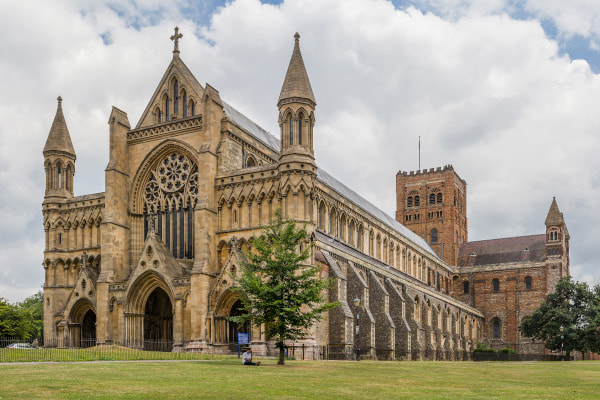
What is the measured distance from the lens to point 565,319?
2837 inches

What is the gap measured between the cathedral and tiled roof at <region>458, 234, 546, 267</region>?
1525 inches

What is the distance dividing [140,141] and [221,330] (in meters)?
16.9

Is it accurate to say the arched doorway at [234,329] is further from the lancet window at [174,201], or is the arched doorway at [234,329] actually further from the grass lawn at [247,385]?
the grass lawn at [247,385]

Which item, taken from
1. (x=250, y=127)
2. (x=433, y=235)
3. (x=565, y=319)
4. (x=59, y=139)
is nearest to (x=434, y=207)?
(x=433, y=235)

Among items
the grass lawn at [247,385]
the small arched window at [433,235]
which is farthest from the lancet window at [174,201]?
the small arched window at [433,235]

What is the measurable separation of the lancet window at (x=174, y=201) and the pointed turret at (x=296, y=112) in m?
8.42

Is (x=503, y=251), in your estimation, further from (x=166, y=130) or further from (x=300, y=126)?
(x=166, y=130)

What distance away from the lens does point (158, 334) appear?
171 feet

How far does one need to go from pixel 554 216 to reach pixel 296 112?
202 ft

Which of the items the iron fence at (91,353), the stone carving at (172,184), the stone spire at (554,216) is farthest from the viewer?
the stone spire at (554,216)

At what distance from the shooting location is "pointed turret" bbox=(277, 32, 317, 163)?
46875 millimetres

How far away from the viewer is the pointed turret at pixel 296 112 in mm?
46875

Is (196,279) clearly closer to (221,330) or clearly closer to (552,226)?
(221,330)

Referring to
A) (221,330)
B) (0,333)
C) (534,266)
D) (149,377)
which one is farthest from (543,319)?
(149,377)
